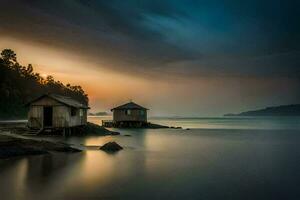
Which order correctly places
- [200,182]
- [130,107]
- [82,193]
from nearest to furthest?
[82,193], [200,182], [130,107]

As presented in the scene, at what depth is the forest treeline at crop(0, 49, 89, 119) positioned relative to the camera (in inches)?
3383

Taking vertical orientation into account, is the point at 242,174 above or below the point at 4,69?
below

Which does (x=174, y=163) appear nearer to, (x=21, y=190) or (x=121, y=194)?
(x=121, y=194)

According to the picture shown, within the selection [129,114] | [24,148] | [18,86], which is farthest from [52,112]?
[18,86]

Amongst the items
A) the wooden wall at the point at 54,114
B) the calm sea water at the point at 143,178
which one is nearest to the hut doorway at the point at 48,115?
the wooden wall at the point at 54,114

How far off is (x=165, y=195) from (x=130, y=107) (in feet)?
193

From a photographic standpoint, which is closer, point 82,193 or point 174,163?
point 82,193

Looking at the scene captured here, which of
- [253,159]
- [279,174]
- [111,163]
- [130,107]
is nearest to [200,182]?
[279,174]

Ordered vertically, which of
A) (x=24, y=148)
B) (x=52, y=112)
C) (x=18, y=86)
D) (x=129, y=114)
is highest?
(x=18, y=86)

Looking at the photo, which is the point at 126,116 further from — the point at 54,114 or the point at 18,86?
the point at 18,86

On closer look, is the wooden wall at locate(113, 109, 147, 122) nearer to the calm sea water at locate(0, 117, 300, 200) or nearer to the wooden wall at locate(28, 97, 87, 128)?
the wooden wall at locate(28, 97, 87, 128)

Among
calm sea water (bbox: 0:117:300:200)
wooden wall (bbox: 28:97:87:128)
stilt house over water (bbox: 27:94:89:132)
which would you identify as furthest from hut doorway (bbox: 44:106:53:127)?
calm sea water (bbox: 0:117:300:200)

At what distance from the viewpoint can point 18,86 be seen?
9788 centimetres

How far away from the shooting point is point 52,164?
74.8 feet
